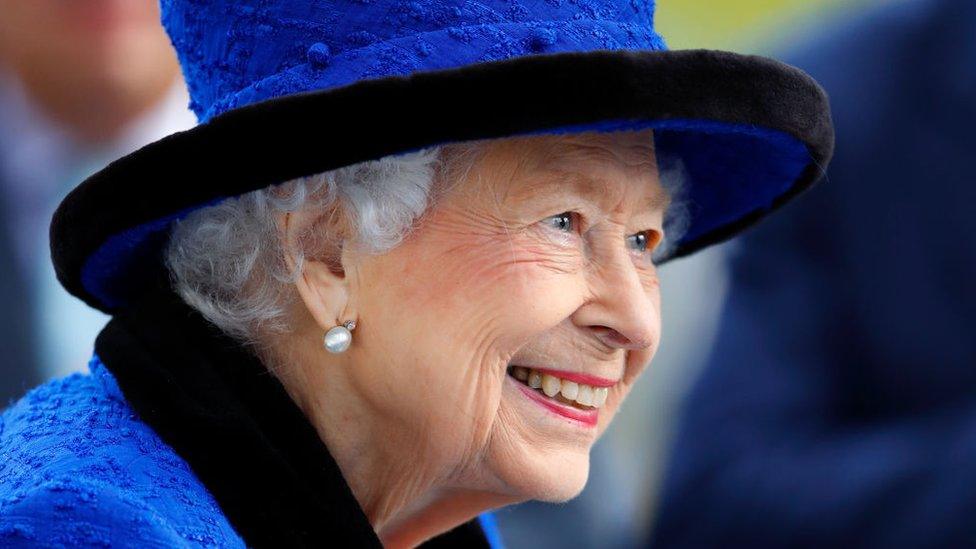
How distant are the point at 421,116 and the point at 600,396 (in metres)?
0.77

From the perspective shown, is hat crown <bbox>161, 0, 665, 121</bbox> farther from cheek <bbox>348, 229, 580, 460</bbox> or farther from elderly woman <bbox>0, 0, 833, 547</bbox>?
cheek <bbox>348, 229, 580, 460</bbox>

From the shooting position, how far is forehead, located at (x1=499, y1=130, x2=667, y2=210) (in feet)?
7.33

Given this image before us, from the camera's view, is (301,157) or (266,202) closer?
(301,157)

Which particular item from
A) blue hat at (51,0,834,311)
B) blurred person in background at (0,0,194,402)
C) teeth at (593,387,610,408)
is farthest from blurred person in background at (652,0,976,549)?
blurred person in background at (0,0,194,402)

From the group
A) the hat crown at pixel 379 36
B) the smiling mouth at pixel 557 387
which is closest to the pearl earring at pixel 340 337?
the smiling mouth at pixel 557 387

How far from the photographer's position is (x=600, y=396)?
8.07 ft

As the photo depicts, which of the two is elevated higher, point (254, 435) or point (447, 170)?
point (447, 170)

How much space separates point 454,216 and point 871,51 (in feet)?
6.51

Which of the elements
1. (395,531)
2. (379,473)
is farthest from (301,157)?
(395,531)

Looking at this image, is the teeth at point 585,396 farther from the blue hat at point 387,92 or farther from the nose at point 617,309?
the blue hat at point 387,92

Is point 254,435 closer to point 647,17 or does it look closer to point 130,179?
point 130,179

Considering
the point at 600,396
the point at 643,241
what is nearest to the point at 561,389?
the point at 600,396

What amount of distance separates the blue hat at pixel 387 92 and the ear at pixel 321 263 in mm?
178

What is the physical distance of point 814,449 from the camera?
3539mm
